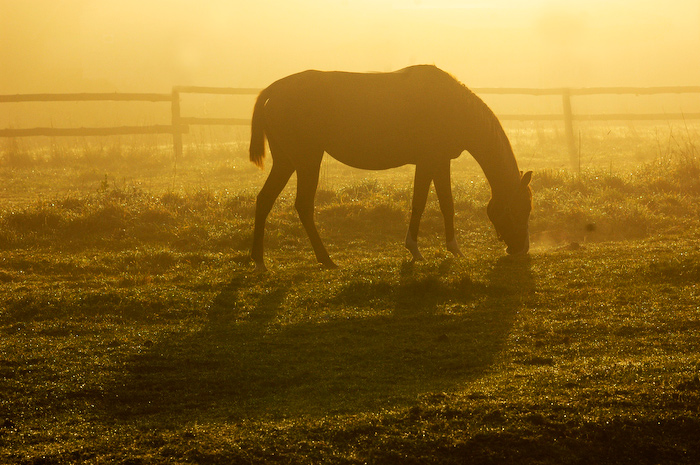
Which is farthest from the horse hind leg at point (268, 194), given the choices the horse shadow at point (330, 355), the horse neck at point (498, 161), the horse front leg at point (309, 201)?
the horse neck at point (498, 161)

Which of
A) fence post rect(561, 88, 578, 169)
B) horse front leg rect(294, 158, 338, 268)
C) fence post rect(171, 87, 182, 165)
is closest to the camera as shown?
horse front leg rect(294, 158, 338, 268)

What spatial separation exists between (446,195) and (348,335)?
3213mm

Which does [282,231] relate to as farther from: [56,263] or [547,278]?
[547,278]

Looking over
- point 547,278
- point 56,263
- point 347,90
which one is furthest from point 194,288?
point 547,278

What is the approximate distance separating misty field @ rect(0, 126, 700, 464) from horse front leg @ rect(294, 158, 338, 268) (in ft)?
0.58

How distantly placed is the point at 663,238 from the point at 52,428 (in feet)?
24.6

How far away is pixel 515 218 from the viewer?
842cm

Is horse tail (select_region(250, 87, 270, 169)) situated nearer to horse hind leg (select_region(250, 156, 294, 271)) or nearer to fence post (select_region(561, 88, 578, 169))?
horse hind leg (select_region(250, 156, 294, 271))

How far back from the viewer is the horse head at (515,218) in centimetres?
842

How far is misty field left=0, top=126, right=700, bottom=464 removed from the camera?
3.86 m

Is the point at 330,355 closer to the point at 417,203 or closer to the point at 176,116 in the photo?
the point at 417,203

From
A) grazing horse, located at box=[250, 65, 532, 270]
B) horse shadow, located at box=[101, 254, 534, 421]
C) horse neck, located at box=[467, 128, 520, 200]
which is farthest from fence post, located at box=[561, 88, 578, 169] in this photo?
horse shadow, located at box=[101, 254, 534, 421]

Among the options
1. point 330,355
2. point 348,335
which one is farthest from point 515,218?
point 330,355

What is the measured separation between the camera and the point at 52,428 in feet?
13.2
